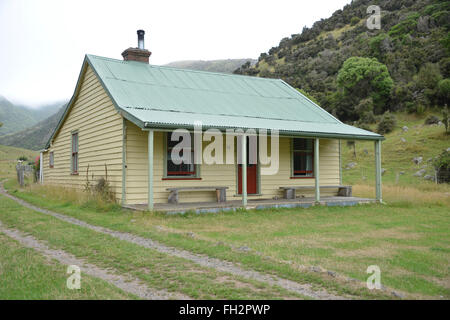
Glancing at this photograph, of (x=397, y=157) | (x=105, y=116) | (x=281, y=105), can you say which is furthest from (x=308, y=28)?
(x=105, y=116)

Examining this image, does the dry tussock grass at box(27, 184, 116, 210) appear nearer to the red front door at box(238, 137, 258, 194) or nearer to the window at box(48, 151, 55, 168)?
the window at box(48, 151, 55, 168)

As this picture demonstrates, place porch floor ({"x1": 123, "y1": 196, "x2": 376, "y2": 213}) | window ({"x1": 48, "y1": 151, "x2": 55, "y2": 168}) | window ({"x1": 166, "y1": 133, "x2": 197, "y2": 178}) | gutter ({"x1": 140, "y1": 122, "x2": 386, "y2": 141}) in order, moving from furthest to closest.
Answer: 1. window ({"x1": 48, "y1": 151, "x2": 55, "y2": 168})
2. window ({"x1": 166, "y1": 133, "x2": 197, "y2": 178})
3. porch floor ({"x1": 123, "y1": 196, "x2": 376, "y2": 213})
4. gutter ({"x1": 140, "y1": 122, "x2": 386, "y2": 141})

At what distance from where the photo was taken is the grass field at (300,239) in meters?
5.08

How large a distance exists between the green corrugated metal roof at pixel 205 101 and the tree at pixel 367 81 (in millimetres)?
24818

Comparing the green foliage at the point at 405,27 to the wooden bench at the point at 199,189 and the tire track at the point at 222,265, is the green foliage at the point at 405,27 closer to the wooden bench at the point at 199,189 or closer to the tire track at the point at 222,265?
the wooden bench at the point at 199,189

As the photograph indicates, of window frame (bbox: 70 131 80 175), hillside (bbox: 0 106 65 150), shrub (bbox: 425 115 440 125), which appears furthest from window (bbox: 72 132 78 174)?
hillside (bbox: 0 106 65 150)

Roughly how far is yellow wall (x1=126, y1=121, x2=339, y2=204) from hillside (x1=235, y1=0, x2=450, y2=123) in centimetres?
2177

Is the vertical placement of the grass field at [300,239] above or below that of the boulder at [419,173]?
below

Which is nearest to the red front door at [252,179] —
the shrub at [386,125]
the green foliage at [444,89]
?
the shrub at [386,125]

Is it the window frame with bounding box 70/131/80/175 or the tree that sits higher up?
the tree

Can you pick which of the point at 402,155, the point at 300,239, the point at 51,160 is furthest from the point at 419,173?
the point at 51,160

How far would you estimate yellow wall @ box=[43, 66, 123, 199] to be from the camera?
12.6 m

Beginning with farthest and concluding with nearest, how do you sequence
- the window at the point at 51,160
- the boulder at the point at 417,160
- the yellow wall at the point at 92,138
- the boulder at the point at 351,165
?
the boulder at the point at 351,165, the boulder at the point at 417,160, the window at the point at 51,160, the yellow wall at the point at 92,138

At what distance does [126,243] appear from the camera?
729cm
